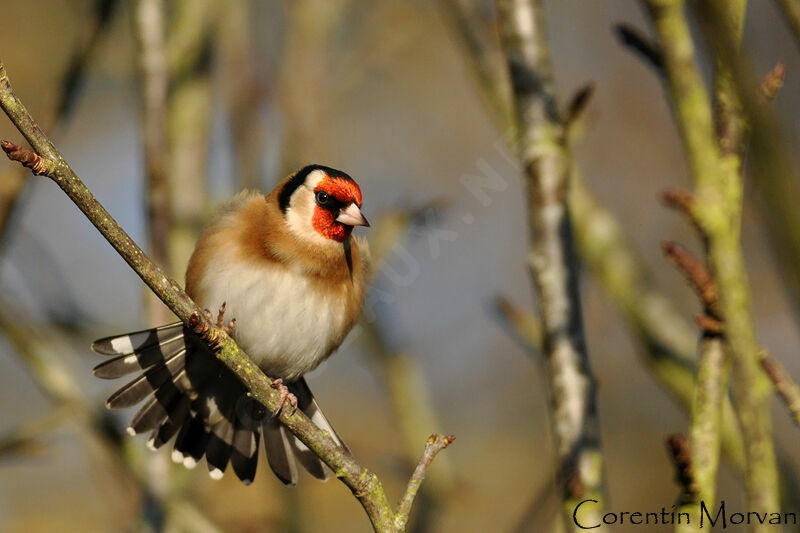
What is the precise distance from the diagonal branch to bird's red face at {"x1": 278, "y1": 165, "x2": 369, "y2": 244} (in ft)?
4.41

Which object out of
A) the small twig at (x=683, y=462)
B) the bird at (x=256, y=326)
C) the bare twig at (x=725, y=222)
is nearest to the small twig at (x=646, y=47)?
the bare twig at (x=725, y=222)

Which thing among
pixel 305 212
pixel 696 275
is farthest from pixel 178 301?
pixel 305 212

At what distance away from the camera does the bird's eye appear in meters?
3.99

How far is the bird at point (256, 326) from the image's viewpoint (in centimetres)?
378

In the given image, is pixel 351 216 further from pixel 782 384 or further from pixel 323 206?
pixel 782 384

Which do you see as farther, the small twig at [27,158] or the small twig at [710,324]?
the small twig at [710,324]

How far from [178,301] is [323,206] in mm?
1653

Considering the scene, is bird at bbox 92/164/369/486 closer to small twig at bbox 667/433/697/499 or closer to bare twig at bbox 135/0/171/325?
bare twig at bbox 135/0/171/325

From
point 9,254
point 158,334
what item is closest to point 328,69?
point 9,254

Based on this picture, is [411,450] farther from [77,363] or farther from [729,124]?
[729,124]

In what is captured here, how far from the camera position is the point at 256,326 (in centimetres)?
377

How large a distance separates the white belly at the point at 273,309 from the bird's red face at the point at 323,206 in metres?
0.26

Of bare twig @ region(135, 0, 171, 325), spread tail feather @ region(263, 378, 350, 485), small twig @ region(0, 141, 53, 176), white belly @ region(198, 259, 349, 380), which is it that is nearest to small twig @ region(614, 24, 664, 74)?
white belly @ region(198, 259, 349, 380)

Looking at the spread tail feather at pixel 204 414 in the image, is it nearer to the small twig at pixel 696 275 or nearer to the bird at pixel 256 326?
the bird at pixel 256 326
